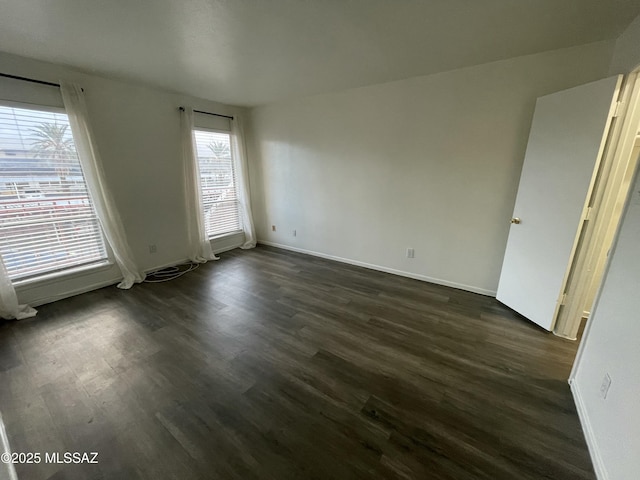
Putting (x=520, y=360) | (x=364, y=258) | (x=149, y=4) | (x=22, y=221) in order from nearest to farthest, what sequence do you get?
(x=149, y=4), (x=520, y=360), (x=22, y=221), (x=364, y=258)

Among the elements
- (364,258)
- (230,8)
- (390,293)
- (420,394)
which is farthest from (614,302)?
(230,8)

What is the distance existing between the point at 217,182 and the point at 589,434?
4.80 metres

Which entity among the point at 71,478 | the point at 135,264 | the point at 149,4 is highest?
the point at 149,4

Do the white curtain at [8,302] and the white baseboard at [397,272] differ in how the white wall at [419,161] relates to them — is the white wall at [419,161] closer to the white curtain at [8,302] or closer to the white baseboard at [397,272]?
the white baseboard at [397,272]

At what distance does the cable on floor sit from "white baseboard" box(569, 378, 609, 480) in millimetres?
4072

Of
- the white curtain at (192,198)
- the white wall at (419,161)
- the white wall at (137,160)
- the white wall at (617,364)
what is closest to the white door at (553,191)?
the white wall at (419,161)

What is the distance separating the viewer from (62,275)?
2.86m

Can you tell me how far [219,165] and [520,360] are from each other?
180 inches

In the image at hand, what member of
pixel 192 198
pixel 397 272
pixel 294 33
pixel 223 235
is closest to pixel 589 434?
pixel 397 272

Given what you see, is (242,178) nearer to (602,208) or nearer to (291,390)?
(291,390)

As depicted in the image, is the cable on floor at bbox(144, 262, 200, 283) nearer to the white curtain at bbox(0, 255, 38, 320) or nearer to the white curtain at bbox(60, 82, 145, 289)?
the white curtain at bbox(60, 82, 145, 289)

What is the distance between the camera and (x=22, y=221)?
8.32 feet

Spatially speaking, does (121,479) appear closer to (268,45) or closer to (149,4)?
(149,4)

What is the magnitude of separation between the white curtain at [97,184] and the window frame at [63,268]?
3.0 inches
